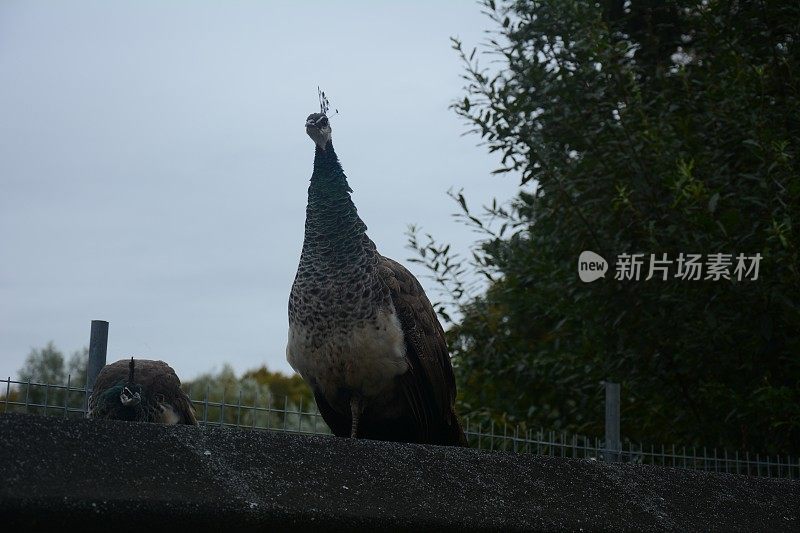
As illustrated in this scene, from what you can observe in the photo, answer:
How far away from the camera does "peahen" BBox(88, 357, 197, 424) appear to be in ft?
16.8

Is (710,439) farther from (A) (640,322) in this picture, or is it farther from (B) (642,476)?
(B) (642,476)

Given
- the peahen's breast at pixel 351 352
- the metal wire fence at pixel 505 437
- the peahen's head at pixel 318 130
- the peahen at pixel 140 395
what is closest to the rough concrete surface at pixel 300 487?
the metal wire fence at pixel 505 437

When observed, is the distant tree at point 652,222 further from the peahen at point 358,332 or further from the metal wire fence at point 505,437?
the peahen at point 358,332

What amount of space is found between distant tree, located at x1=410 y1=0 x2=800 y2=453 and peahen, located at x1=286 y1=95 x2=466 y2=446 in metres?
2.39

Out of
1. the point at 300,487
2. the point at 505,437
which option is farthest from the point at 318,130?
the point at 300,487

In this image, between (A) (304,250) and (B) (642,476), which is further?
(A) (304,250)

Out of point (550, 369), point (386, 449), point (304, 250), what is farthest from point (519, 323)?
point (386, 449)

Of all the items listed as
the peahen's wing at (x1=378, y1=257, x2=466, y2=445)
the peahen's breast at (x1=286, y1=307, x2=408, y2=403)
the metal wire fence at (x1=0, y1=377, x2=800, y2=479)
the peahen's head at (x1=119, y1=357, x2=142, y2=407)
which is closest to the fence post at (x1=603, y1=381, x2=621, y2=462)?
the metal wire fence at (x1=0, y1=377, x2=800, y2=479)

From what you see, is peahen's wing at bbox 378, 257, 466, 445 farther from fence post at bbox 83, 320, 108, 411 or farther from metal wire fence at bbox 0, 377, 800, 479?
fence post at bbox 83, 320, 108, 411

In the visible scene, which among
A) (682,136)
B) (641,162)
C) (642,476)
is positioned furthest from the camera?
(682,136)

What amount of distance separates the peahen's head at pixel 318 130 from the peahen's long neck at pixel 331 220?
0.04m

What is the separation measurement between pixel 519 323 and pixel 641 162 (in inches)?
94.4

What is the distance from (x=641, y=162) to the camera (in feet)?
24.2

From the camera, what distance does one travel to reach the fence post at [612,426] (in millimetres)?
5941
